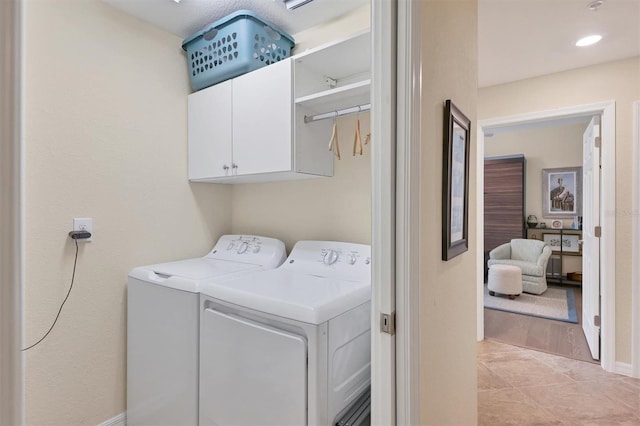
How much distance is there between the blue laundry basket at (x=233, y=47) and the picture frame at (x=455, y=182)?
1160mm

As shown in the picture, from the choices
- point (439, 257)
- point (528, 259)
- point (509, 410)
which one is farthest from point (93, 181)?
point (528, 259)

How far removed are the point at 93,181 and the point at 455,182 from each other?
1.84 metres

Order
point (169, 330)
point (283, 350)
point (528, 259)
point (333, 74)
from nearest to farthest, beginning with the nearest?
1. point (283, 350)
2. point (169, 330)
3. point (333, 74)
4. point (528, 259)

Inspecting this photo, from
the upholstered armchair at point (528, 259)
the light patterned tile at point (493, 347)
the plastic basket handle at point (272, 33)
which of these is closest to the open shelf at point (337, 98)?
the plastic basket handle at point (272, 33)

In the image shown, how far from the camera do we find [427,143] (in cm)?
109

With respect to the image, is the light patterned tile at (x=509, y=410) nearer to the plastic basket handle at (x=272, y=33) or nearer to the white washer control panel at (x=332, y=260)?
the white washer control panel at (x=332, y=260)

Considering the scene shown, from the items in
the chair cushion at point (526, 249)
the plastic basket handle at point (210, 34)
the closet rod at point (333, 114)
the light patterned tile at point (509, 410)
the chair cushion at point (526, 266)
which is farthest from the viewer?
the chair cushion at point (526, 249)

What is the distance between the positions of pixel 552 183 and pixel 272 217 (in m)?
5.62

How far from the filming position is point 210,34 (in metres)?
1.97

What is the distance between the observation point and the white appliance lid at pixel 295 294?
1152 millimetres

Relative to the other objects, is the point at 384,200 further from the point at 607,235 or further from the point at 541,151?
the point at 541,151

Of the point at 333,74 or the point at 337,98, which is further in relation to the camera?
the point at 333,74

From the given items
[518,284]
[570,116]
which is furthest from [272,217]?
[518,284]

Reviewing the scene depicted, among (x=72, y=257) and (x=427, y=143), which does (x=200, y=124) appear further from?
(x=427, y=143)
